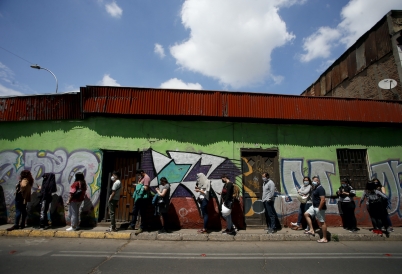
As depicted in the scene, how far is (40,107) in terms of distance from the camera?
7457 millimetres

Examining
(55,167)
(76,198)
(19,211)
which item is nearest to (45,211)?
(19,211)

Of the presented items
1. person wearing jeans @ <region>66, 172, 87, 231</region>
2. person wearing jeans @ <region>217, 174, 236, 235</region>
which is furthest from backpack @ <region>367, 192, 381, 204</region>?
person wearing jeans @ <region>66, 172, 87, 231</region>

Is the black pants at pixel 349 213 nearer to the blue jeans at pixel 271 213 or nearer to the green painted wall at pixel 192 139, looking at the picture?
the green painted wall at pixel 192 139

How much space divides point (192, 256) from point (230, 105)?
191 inches

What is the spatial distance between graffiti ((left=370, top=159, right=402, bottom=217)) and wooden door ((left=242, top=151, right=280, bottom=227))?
12.1ft

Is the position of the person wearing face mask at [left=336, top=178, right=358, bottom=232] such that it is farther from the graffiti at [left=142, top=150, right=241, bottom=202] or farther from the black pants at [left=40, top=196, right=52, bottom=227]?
the black pants at [left=40, top=196, right=52, bottom=227]

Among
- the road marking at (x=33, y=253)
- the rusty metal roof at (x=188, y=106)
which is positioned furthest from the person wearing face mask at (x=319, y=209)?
the road marking at (x=33, y=253)

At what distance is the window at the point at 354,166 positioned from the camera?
766 centimetres

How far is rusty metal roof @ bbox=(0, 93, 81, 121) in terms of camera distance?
735 centimetres

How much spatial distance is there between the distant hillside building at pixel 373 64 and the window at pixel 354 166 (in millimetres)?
4569

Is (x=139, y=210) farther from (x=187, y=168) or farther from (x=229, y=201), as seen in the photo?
(x=229, y=201)

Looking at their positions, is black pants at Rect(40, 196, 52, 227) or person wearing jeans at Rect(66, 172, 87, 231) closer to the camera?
person wearing jeans at Rect(66, 172, 87, 231)

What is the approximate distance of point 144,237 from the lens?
5.94 meters

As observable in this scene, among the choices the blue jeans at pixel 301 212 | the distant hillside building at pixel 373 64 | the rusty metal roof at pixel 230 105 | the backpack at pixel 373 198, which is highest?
the distant hillside building at pixel 373 64
